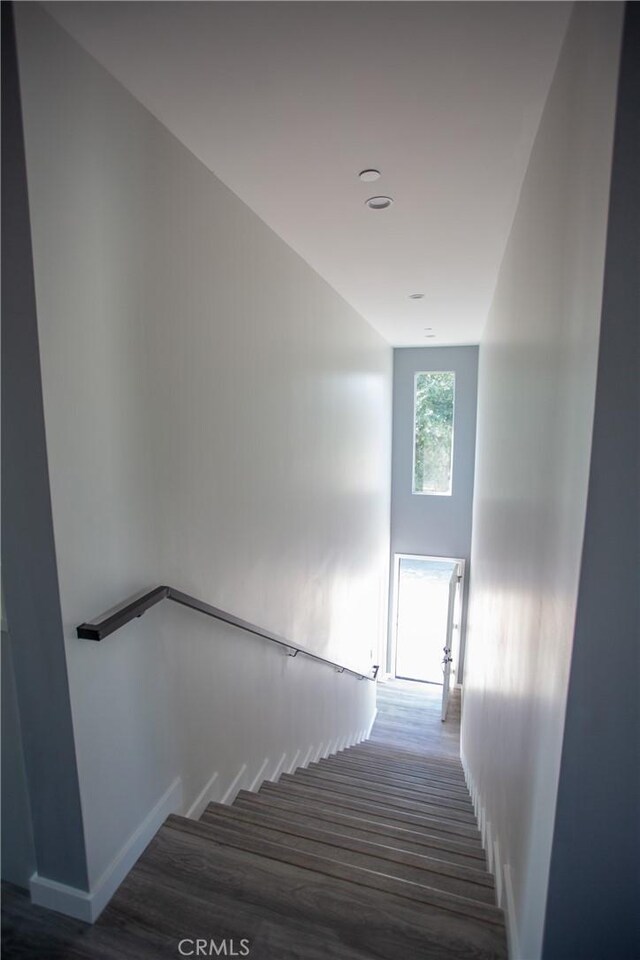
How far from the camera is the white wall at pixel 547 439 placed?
1142 mm

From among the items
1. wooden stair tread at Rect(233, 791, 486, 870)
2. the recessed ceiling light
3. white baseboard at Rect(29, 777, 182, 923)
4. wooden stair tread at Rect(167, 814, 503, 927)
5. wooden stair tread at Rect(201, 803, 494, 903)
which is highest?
the recessed ceiling light

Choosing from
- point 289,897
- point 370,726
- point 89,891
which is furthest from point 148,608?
point 370,726

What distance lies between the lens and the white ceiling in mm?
1392

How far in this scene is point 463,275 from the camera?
3.86 metres

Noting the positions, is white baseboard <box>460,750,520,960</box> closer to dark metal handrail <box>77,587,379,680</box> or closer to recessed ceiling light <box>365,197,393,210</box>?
dark metal handrail <box>77,587,379,680</box>

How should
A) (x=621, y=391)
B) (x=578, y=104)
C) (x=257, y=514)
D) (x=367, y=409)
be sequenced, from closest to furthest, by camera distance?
(x=621, y=391) → (x=578, y=104) → (x=257, y=514) → (x=367, y=409)

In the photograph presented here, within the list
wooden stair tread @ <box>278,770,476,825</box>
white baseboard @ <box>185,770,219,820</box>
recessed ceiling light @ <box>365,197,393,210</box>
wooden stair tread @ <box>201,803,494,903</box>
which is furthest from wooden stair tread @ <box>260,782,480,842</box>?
recessed ceiling light @ <box>365,197,393,210</box>

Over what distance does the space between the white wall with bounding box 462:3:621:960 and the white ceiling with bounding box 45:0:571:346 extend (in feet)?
0.50

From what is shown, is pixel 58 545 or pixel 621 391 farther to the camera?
pixel 58 545

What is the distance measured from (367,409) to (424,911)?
4.74 m

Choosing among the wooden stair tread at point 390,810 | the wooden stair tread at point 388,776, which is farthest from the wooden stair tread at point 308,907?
the wooden stair tread at point 388,776

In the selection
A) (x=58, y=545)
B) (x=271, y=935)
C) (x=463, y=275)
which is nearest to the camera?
(x=58, y=545)

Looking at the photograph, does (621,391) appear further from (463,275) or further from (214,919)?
(463,275)

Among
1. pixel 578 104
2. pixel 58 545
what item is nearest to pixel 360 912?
pixel 58 545
